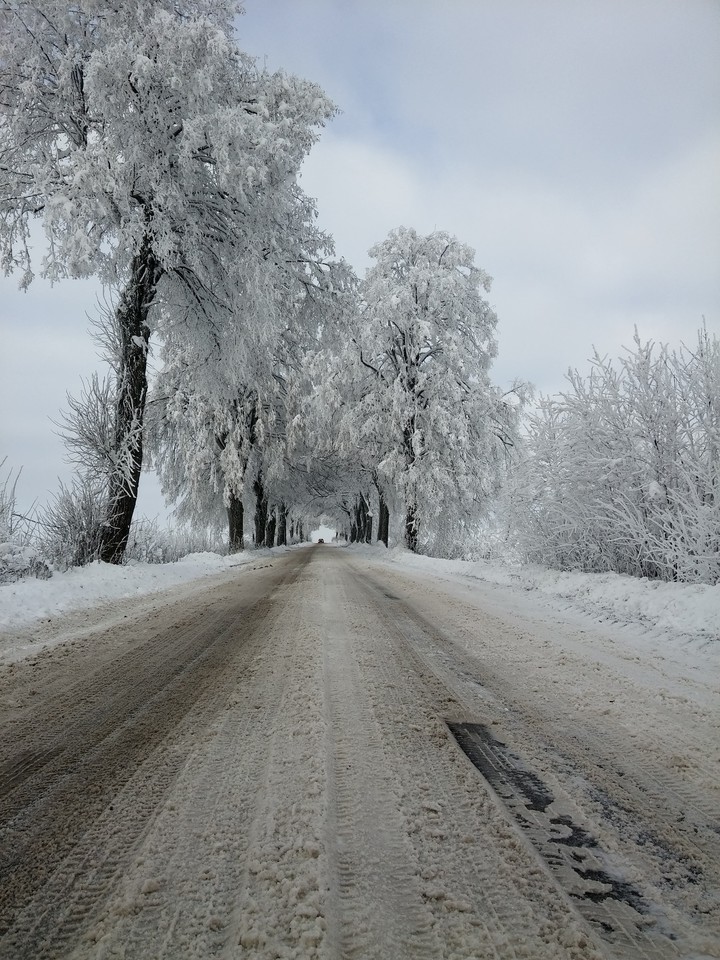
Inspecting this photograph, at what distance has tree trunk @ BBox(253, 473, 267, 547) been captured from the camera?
2112 centimetres

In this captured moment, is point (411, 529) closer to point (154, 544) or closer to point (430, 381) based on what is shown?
point (430, 381)

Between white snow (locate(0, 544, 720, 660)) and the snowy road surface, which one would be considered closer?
the snowy road surface

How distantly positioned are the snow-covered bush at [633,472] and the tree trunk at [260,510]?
46.4 ft

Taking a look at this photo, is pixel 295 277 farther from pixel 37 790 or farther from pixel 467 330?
pixel 37 790

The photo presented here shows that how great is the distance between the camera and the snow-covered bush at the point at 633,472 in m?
5.68

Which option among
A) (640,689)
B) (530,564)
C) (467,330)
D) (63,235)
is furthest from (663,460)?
(467,330)

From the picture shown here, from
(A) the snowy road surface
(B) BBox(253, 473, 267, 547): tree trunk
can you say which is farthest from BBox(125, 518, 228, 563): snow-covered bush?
(A) the snowy road surface

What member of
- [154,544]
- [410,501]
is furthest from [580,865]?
[410,501]

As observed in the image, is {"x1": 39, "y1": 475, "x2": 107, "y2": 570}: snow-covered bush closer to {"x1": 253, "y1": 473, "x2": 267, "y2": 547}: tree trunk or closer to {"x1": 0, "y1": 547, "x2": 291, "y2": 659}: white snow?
{"x1": 0, "y1": 547, "x2": 291, "y2": 659}: white snow

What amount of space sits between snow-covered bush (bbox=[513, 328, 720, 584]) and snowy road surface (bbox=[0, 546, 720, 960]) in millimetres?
3258

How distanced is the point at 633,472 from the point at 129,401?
8.25m

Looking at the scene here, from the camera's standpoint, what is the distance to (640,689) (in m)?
2.72

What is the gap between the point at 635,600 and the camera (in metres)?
5.34

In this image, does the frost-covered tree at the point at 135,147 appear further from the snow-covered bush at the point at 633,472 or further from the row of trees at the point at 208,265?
the snow-covered bush at the point at 633,472
